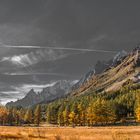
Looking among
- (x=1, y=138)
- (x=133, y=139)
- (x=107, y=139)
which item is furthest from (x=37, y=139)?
(x=133, y=139)

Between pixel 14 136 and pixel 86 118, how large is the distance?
163 meters

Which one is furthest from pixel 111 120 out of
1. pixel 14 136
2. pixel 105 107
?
pixel 14 136

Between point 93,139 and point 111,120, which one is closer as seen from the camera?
point 93,139

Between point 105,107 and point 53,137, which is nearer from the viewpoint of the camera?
point 53,137

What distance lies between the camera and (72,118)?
652 ft

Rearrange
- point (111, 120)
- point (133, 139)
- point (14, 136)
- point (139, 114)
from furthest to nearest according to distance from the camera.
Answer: point (111, 120) < point (139, 114) < point (14, 136) < point (133, 139)

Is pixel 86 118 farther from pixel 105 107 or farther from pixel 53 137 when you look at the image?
pixel 53 137

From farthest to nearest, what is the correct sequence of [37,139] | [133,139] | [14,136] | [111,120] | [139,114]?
[111,120]
[139,114]
[14,136]
[37,139]
[133,139]

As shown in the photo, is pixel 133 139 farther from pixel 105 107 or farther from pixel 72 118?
pixel 72 118

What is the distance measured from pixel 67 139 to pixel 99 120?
147 meters

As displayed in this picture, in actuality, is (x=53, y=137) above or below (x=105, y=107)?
below

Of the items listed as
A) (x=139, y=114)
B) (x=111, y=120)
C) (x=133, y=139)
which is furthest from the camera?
(x=111, y=120)

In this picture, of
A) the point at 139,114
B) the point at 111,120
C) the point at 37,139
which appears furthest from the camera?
the point at 111,120

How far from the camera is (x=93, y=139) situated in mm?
32312
